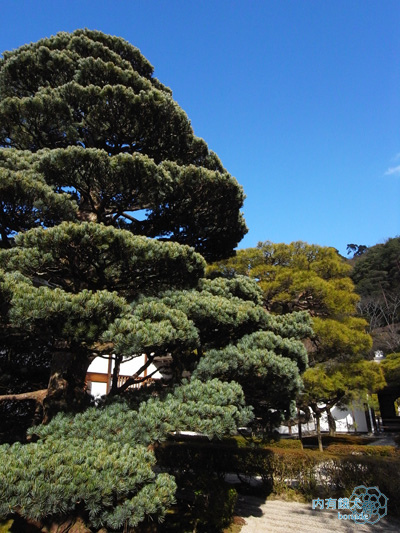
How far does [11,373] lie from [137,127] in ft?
14.0

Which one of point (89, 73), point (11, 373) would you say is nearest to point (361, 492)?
point (11, 373)

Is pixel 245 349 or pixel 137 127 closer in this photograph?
pixel 245 349

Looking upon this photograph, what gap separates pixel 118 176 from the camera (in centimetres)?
432

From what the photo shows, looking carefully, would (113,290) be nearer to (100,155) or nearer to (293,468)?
(100,155)

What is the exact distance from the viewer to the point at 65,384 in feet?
14.3

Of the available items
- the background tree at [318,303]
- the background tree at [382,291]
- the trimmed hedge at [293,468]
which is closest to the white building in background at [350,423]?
the background tree at [382,291]

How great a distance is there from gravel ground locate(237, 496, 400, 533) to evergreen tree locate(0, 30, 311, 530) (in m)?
1.64

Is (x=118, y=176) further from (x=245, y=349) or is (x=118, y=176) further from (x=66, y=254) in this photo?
(x=245, y=349)

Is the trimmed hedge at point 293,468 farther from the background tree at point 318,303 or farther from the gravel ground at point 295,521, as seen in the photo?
the background tree at point 318,303

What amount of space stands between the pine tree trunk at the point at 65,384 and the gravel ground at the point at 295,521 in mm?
3016
